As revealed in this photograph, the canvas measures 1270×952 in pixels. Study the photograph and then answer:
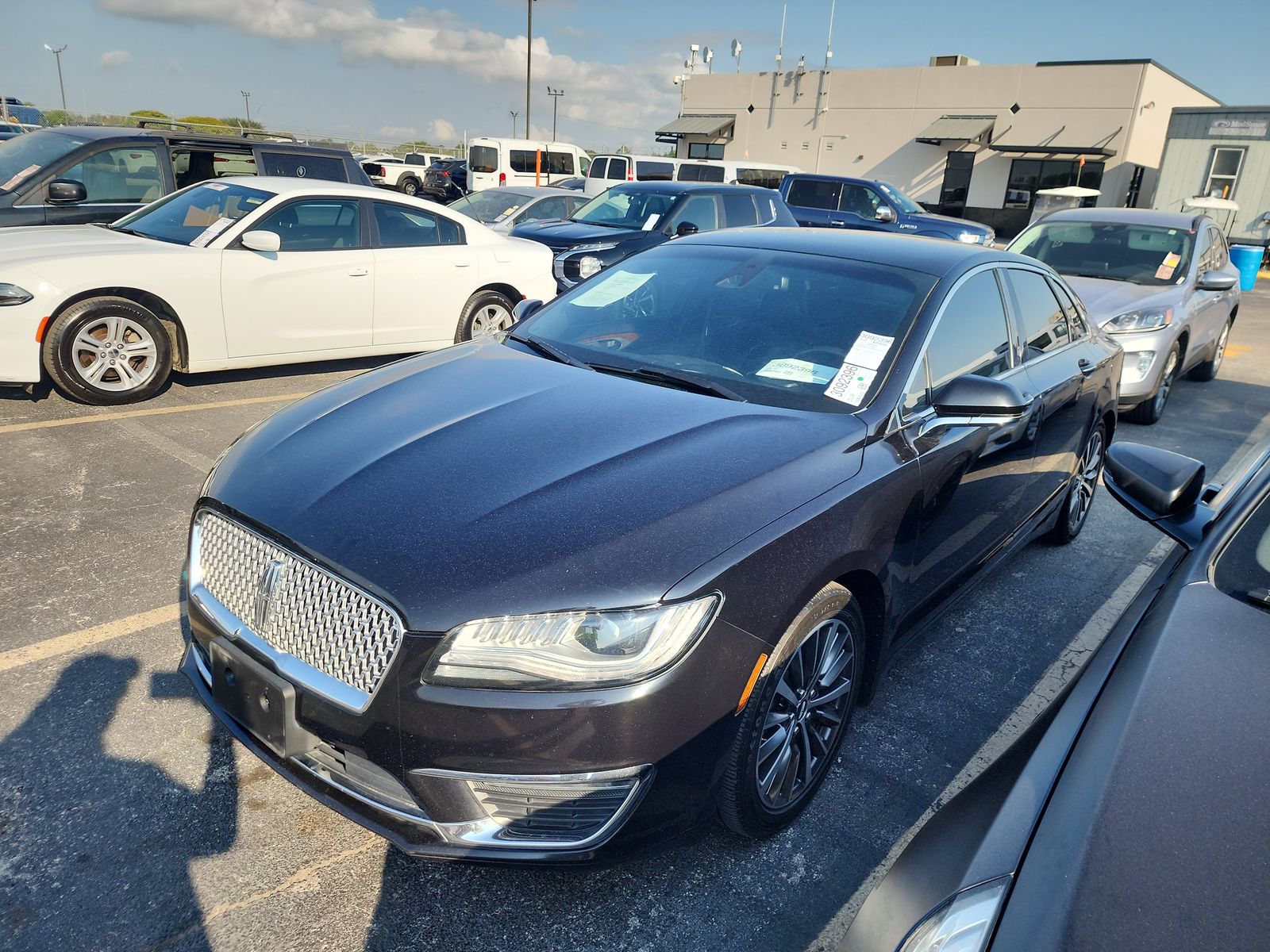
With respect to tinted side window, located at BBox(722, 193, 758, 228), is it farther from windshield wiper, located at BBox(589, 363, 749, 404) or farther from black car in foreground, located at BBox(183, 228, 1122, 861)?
windshield wiper, located at BBox(589, 363, 749, 404)

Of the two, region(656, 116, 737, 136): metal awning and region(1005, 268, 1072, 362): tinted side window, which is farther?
region(656, 116, 737, 136): metal awning

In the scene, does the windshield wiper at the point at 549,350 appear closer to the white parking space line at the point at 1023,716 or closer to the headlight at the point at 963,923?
the white parking space line at the point at 1023,716

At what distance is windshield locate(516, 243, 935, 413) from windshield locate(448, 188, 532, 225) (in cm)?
1065

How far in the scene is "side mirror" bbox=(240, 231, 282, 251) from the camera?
630cm

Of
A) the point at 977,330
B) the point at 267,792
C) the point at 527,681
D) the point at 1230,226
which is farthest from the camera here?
the point at 1230,226

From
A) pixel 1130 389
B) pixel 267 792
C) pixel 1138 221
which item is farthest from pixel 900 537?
pixel 1138 221

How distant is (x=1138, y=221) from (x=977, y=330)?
633 centimetres

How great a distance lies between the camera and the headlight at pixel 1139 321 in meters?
6.95

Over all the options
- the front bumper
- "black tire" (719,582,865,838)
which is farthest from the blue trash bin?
the front bumper

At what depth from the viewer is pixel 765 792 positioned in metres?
2.39

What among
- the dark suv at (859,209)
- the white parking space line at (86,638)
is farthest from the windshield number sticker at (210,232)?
the dark suv at (859,209)

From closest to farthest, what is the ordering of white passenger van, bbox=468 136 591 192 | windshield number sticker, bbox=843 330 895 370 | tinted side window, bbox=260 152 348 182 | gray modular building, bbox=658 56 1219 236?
windshield number sticker, bbox=843 330 895 370
tinted side window, bbox=260 152 348 182
white passenger van, bbox=468 136 591 192
gray modular building, bbox=658 56 1219 236

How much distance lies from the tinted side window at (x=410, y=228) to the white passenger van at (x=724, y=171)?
13691mm

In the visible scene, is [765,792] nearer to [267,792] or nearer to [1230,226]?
[267,792]
